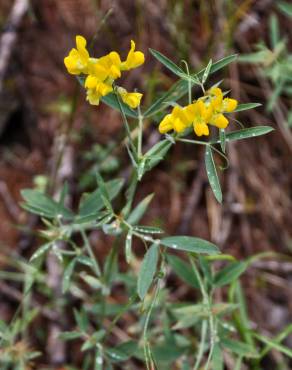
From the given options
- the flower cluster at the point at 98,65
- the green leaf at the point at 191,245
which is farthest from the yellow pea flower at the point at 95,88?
the green leaf at the point at 191,245

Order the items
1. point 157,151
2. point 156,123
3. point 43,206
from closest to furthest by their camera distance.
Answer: point 157,151 < point 43,206 < point 156,123

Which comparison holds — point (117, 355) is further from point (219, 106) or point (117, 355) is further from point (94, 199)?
point (219, 106)

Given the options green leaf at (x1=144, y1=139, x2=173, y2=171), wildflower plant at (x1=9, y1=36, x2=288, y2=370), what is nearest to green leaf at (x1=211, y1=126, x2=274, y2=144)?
wildflower plant at (x1=9, y1=36, x2=288, y2=370)

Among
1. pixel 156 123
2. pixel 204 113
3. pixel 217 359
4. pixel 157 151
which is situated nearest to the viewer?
pixel 204 113

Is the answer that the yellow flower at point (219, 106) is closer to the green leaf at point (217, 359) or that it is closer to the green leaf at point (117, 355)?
the green leaf at point (217, 359)

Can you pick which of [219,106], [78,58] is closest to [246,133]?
[219,106]

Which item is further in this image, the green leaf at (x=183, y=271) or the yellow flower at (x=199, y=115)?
the green leaf at (x=183, y=271)

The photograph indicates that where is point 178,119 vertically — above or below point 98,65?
below
